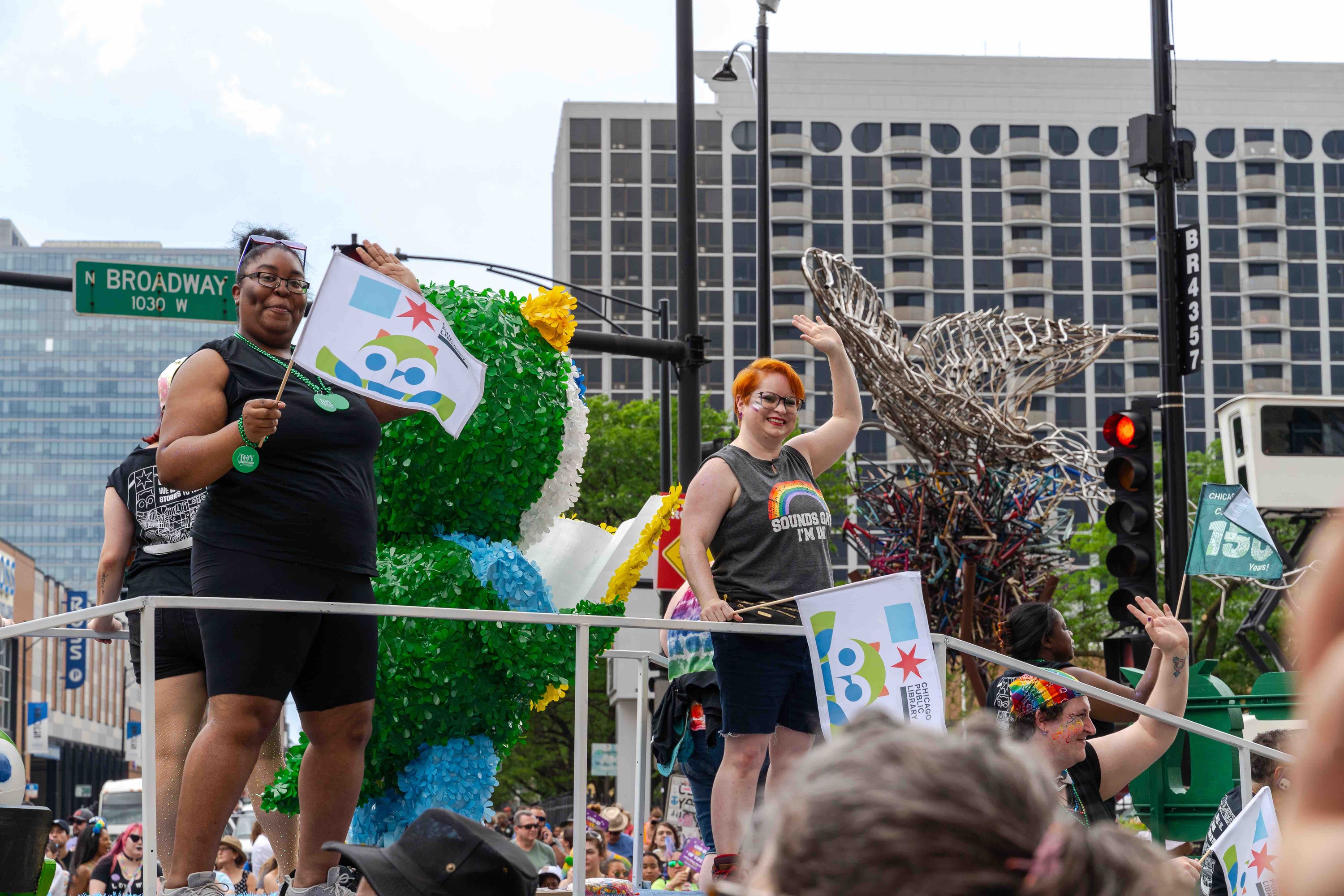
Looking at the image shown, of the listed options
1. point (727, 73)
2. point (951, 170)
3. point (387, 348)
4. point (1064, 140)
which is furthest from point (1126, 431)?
point (1064, 140)

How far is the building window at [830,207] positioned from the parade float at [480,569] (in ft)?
293

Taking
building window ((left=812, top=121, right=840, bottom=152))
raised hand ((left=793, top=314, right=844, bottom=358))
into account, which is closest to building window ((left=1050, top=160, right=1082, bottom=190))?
building window ((left=812, top=121, right=840, bottom=152))

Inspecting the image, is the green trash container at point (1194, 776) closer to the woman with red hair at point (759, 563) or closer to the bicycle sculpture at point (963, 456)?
the woman with red hair at point (759, 563)

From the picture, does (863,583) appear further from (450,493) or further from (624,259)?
(624,259)

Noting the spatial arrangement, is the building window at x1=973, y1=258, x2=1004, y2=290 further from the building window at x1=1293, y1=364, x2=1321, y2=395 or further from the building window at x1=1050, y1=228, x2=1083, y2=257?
the building window at x1=1293, y1=364, x2=1321, y2=395

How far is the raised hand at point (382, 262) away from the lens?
466 cm

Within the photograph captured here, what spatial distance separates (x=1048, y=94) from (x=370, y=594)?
318 ft

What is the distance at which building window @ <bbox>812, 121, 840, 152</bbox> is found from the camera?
92938 mm

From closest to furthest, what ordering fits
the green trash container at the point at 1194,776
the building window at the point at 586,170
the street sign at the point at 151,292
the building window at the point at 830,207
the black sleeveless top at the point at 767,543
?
1. the black sleeveless top at the point at 767,543
2. the green trash container at the point at 1194,776
3. the street sign at the point at 151,292
4. the building window at the point at 586,170
5. the building window at the point at 830,207

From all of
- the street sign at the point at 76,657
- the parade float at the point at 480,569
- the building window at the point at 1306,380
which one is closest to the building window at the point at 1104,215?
the building window at the point at 1306,380

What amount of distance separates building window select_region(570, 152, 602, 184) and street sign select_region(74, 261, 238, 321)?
272ft

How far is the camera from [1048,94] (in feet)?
312

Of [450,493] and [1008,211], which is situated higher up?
[1008,211]

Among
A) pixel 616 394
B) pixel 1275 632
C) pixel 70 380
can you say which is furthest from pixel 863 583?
pixel 70 380
